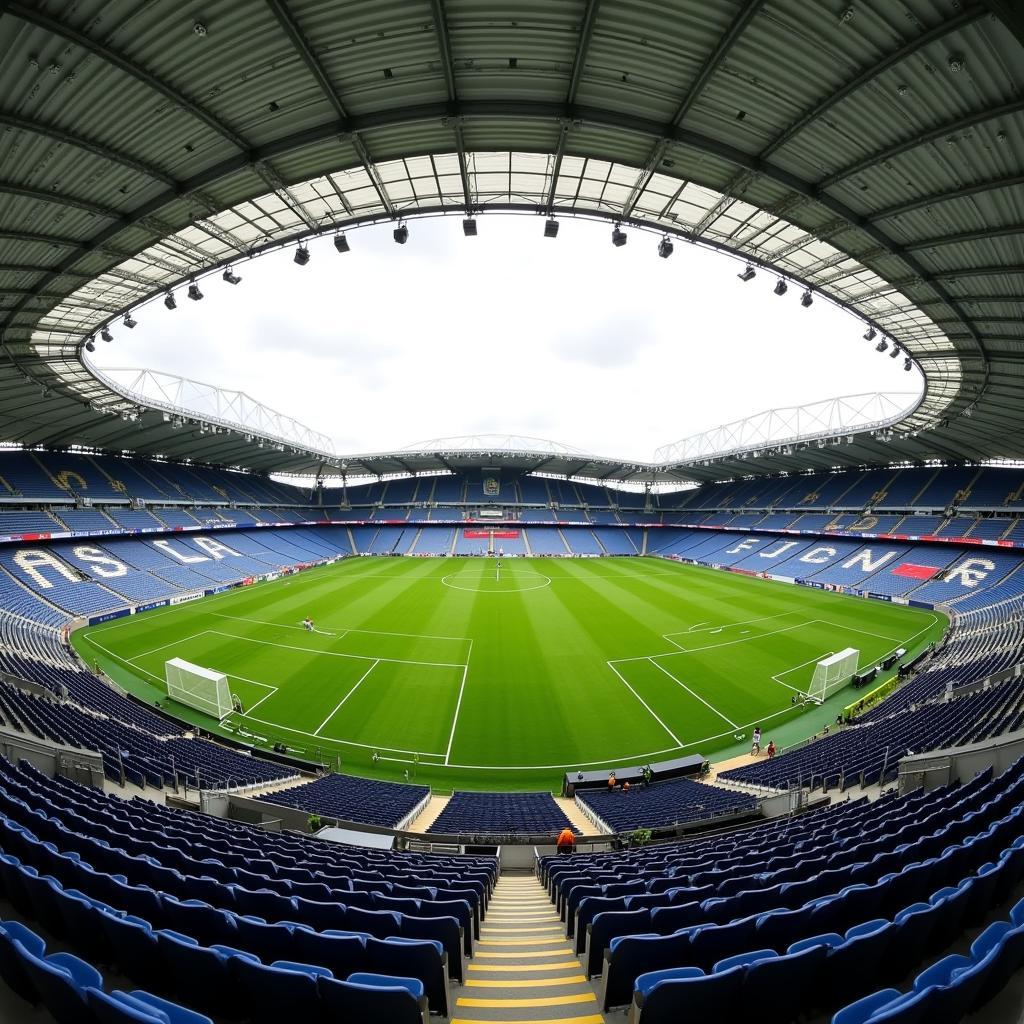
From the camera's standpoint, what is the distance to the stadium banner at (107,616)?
34.1 metres

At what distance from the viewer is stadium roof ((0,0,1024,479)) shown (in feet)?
27.4

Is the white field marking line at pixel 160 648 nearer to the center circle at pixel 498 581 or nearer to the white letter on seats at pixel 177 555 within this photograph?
the white letter on seats at pixel 177 555

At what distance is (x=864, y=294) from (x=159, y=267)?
84.9 ft

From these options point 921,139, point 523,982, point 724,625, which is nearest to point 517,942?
point 523,982

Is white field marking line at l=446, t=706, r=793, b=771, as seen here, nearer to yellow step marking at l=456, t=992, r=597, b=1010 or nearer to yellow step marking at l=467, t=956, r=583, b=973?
yellow step marking at l=467, t=956, r=583, b=973

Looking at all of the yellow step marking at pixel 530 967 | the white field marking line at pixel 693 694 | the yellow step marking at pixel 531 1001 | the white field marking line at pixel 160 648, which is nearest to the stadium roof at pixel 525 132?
the yellow step marking at pixel 531 1001

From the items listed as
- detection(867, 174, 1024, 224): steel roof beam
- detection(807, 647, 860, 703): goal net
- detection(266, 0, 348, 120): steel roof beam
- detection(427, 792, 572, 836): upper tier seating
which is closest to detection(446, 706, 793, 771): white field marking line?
detection(427, 792, 572, 836): upper tier seating

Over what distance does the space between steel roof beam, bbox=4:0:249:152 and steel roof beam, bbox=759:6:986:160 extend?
12386 millimetres

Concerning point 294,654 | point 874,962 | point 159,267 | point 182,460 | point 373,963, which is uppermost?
point 159,267

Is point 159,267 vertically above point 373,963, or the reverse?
point 159,267

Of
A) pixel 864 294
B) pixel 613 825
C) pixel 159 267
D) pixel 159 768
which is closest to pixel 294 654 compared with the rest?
pixel 159 768

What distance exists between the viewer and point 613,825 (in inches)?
485

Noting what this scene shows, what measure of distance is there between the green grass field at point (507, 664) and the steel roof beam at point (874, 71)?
1902 cm

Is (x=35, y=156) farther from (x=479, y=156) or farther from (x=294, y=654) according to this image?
(x=294, y=654)
